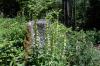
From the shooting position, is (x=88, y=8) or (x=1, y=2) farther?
(x=1, y=2)

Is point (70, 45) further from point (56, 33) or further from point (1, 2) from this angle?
point (1, 2)

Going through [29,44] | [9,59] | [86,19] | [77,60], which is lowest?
[86,19]

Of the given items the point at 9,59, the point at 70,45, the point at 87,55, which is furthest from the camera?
the point at 70,45

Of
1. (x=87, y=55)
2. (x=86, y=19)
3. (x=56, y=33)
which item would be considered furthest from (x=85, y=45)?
(x=86, y=19)

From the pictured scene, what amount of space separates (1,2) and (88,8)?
750 centimetres

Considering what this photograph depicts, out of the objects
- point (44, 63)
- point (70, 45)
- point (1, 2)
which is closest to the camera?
point (44, 63)

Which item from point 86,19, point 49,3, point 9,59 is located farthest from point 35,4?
point 9,59

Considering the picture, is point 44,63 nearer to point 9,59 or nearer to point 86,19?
point 9,59

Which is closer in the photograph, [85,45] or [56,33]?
[56,33]

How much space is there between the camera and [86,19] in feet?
50.6

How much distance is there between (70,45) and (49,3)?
974cm

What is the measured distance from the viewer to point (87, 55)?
6059 millimetres

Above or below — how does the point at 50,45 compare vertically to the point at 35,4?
above

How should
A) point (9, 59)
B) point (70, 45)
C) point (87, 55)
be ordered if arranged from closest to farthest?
point (9, 59) < point (87, 55) < point (70, 45)
